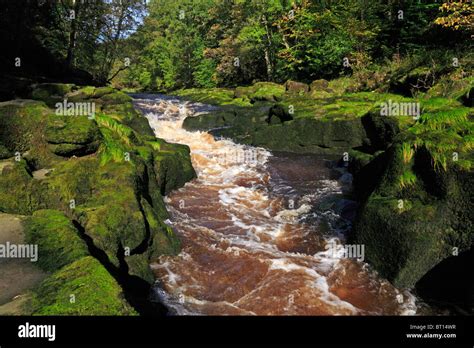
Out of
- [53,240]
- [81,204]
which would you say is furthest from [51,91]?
[53,240]

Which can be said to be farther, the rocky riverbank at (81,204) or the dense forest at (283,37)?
the dense forest at (283,37)

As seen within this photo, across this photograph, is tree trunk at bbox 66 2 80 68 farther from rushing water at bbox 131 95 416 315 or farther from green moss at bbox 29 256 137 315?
green moss at bbox 29 256 137 315

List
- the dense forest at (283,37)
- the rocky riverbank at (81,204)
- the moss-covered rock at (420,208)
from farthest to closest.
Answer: the dense forest at (283,37)
the moss-covered rock at (420,208)
the rocky riverbank at (81,204)

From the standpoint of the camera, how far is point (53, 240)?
486 centimetres

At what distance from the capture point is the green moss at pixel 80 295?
3.49 metres

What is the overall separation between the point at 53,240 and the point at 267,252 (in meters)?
4.46

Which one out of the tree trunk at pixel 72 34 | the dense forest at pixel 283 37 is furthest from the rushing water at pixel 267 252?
the tree trunk at pixel 72 34

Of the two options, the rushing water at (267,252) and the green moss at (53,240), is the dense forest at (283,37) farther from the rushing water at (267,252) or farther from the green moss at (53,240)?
the green moss at (53,240)

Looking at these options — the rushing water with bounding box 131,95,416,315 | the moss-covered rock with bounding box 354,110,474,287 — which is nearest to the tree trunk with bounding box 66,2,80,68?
the rushing water with bounding box 131,95,416,315

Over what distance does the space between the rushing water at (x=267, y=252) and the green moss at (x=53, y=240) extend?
203 centimetres

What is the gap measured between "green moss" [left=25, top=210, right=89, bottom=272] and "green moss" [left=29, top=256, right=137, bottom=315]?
0.42m

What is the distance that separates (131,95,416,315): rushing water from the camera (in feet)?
19.9

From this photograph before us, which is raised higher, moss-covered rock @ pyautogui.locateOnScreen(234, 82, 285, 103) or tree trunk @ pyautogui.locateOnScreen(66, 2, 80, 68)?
tree trunk @ pyautogui.locateOnScreen(66, 2, 80, 68)

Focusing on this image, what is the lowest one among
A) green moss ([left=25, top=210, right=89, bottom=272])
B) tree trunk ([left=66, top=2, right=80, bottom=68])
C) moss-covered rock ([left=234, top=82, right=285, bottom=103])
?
green moss ([left=25, top=210, right=89, bottom=272])
